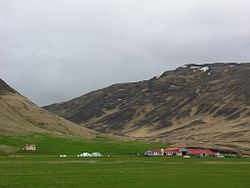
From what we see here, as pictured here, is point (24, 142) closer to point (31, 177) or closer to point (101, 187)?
point (31, 177)

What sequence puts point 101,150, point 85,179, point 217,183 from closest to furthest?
point 217,183 < point 85,179 < point 101,150

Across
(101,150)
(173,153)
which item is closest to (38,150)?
(101,150)

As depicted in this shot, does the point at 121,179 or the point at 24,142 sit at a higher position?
the point at 24,142

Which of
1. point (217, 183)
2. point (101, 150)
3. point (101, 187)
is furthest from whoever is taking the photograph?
point (101, 150)

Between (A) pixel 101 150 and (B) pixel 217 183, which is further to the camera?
(A) pixel 101 150

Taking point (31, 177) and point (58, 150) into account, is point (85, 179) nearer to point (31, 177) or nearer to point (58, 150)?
point (31, 177)

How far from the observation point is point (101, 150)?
640 feet

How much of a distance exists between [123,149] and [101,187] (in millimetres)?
141861

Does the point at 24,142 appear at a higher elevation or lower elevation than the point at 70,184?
higher

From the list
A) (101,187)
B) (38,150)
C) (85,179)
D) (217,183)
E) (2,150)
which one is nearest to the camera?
(101,187)

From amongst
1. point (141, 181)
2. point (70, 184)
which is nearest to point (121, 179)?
point (141, 181)

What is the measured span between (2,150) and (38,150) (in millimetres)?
15627

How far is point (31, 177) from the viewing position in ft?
225

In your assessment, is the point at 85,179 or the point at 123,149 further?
the point at 123,149
